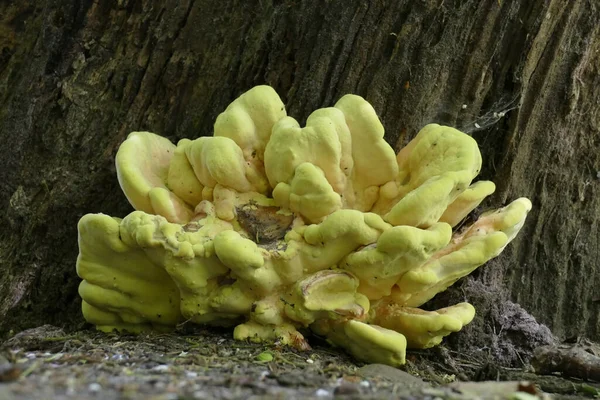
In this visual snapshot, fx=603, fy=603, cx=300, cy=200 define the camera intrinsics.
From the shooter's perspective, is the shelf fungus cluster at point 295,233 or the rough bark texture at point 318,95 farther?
the rough bark texture at point 318,95

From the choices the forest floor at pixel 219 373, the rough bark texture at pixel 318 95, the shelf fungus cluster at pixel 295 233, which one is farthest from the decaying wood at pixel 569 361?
the rough bark texture at pixel 318 95

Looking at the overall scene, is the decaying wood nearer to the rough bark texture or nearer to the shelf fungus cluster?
the shelf fungus cluster

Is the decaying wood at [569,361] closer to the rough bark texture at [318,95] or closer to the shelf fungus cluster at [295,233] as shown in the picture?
the shelf fungus cluster at [295,233]

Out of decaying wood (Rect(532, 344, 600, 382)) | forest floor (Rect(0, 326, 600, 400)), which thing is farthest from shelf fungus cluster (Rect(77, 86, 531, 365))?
decaying wood (Rect(532, 344, 600, 382))

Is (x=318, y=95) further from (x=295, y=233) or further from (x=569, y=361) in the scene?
(x=569, y=361)

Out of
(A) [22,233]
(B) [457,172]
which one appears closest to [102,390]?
(B) [457,172]

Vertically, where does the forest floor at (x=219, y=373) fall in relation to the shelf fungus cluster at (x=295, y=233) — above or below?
below

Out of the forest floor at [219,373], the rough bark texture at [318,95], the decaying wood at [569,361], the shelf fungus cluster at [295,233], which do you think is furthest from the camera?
the rough bark texture at [318,95]
